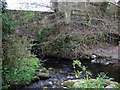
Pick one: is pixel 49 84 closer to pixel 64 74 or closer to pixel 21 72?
pixel 21 72

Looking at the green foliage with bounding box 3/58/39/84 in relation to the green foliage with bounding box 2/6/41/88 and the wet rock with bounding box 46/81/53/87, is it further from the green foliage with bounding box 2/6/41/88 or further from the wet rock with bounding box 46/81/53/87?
the wet rock with bounding box 46/81/53/87

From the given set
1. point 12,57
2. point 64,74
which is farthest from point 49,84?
point 12,57

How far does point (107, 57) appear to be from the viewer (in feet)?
21.6

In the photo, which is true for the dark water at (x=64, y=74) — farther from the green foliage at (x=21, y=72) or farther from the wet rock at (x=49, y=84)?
the green foliage at (x=21, y=72)

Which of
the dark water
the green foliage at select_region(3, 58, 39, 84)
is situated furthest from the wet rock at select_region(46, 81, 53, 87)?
the green foliage at select_region(3, 58, 39, 84)

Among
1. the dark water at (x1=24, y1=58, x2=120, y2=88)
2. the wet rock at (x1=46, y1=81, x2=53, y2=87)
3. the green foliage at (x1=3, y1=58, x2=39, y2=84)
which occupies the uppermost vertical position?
the green foliage at (x1=3, y1=58, x2=39, y2=84)

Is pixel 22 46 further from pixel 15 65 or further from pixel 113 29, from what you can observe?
pixel 113 29

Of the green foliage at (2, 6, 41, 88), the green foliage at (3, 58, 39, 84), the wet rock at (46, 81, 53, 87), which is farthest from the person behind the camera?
the wet rock at (46, 81, 53, 87)

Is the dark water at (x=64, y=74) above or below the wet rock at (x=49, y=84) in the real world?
below

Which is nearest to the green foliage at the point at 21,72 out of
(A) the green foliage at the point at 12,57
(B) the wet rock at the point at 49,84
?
(A) the green foliage at the point at 12,57

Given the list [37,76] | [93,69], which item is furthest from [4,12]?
[93,69]

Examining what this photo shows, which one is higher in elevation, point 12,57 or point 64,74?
point 12,57

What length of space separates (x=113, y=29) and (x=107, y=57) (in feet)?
5.82

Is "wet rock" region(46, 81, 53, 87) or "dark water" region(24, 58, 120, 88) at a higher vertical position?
"wet rock" region(46, 81, 53, 87)
